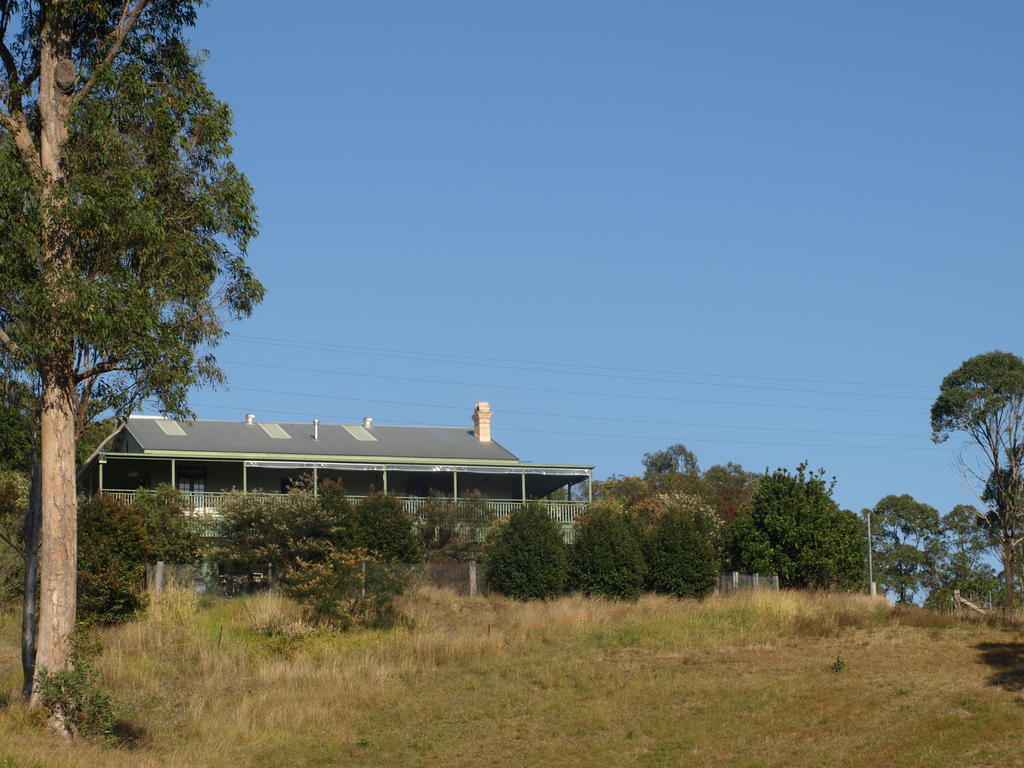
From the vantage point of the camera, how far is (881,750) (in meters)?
20.7

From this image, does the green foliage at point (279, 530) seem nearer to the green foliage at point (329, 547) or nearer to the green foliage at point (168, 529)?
the green foliage at point (329, 547)

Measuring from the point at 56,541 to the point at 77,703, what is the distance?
264 centimetres

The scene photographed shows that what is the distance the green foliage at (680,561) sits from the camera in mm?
Answer: 36625

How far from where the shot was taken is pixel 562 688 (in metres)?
25.9

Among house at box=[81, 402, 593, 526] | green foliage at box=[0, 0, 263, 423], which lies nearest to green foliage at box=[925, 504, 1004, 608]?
house at box=[81, 402, 593, 526]

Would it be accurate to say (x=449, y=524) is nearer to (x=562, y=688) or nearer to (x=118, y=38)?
(x=562, y=688)

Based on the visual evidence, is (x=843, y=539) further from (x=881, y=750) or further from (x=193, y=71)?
(x=193, y=71)

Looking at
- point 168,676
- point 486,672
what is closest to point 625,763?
point 486,672

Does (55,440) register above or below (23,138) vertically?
below

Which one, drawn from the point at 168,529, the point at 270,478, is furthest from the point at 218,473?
the point at 168,529

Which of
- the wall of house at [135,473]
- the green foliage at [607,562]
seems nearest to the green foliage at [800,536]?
the green foliage at [607,562]

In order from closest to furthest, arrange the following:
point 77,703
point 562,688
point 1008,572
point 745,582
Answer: point 77,703 < point 562,688 < point 745,582 < point 1008,572

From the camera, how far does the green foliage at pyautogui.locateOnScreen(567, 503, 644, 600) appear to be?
3616 cm

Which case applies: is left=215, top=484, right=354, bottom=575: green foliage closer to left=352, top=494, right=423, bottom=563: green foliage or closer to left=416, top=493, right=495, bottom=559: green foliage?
left=352, top=494, right=423, bottom=563: green foliage
